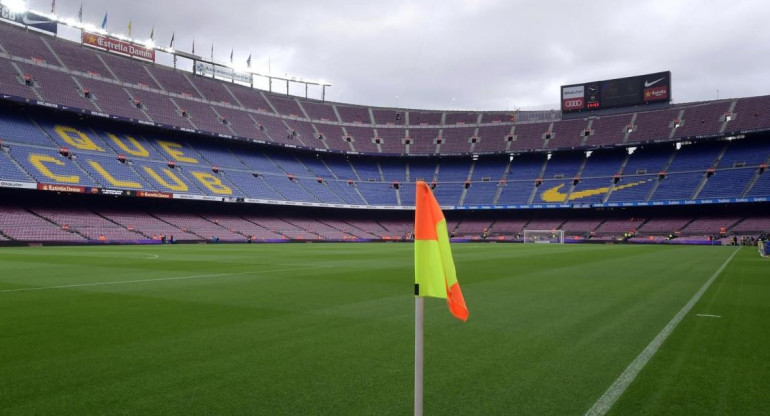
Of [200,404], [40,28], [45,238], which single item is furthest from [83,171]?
[200,404]

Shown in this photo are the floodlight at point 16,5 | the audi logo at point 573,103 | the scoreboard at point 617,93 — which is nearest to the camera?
the floodlight at point 16,5

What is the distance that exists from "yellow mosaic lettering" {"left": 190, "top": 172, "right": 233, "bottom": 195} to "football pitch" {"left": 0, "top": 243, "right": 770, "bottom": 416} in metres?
46.0

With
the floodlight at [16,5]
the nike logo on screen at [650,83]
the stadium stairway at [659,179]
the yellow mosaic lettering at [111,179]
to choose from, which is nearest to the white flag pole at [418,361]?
the yellow mosaic lettering at [111,179]

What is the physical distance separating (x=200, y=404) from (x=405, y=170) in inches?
2999

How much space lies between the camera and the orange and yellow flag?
2910 mm

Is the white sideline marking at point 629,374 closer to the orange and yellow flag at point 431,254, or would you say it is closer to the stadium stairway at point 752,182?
the orange and yellow flag at point 431,254

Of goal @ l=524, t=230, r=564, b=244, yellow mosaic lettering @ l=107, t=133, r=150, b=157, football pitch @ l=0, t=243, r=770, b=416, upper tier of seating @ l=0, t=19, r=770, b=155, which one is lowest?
football pitch @ l=0, t=243, r=770, b=416

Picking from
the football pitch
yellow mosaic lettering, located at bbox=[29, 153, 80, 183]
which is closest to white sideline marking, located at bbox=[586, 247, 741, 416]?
the football pitch

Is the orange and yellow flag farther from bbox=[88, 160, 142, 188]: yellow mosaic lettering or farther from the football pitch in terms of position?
bbox=[88, 160, 142, 188]: yellow mosaic lettering

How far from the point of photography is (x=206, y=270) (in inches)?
647

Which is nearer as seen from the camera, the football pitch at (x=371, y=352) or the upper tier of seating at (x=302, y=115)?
the football pitch at (x=371, y=352)

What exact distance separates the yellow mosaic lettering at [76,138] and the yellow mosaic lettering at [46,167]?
4.60m

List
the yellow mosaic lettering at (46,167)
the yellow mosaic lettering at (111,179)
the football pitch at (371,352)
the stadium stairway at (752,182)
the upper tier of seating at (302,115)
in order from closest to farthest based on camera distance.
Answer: the football pitch at (371,352) → the yellow mosaic lettering at (46,167) → the yellow mosaic lettering at (111,179) → the upper tier of seating at (302,115) → the stadium stairway at (752,182)

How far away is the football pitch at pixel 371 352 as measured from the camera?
379 cm
